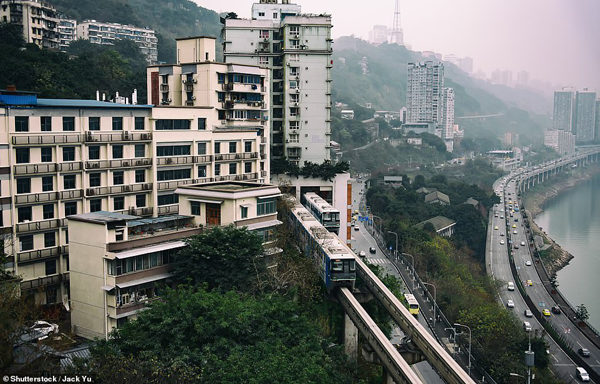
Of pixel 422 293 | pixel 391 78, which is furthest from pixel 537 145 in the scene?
pixel 422 293

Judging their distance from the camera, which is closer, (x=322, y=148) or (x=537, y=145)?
(x=322, y=148)

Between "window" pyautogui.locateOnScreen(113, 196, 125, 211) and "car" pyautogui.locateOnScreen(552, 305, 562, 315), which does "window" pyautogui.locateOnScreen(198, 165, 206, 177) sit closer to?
"window" pyautogui.locateOnScreen(113, 196, 125, 211)

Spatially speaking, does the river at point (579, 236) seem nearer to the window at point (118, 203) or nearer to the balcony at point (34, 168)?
the window at point (118, 203)

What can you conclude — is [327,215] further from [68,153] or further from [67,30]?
[67,30]

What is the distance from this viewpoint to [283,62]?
28.7 m

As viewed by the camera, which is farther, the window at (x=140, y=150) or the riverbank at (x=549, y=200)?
the riverbank at (x=549, y=200)

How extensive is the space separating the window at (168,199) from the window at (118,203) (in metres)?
1.22

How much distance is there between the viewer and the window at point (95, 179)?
16.6 metres

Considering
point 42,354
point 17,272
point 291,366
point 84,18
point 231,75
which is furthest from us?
point 84,18

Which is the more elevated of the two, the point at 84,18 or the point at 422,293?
the point at 84,18

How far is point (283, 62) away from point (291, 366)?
65.4 ft

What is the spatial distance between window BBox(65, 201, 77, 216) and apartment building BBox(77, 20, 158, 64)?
37.1 m

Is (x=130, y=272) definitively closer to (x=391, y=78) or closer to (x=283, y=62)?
(x=283, y=62)

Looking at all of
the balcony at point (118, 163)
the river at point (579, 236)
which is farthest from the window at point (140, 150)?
the river at point (579, 236)
